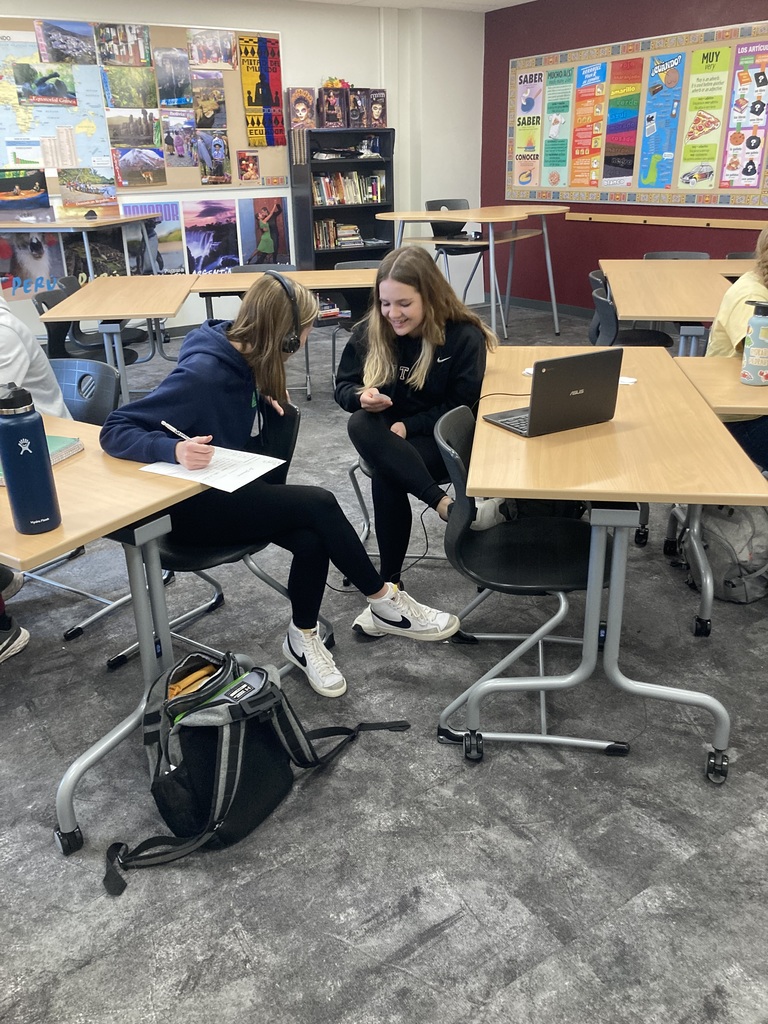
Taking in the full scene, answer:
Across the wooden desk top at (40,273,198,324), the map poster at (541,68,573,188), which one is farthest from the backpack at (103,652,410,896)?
the map poster at (541,68,573,188)

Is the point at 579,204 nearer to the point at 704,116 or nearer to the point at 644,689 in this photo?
the point at 704,116

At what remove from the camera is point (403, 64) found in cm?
715

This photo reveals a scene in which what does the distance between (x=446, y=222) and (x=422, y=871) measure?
5425 millimetres

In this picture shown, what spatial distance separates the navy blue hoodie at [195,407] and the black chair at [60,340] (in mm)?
2211

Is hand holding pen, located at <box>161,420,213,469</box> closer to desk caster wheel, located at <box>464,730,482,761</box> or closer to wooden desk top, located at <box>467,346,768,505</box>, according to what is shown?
wooden desk top, located at <box>467,346,768,505</box>

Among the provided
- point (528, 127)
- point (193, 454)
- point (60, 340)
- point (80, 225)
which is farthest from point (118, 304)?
point (528, 127)

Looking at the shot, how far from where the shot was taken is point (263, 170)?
6754mm

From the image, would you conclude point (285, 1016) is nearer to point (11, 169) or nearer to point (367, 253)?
point (11, 169)

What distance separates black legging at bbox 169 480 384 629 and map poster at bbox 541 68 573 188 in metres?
5.84

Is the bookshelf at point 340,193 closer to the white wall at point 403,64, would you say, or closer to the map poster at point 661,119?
the white wall at point 403,64

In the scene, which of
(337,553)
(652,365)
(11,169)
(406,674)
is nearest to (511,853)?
(406,674)

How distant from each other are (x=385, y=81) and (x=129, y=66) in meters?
2.28

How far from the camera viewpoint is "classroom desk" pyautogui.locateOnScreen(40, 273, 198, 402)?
3881 mm

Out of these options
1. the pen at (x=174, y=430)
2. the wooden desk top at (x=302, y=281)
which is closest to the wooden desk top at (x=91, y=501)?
the pen at (x=174, y=430)
